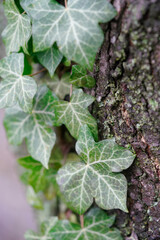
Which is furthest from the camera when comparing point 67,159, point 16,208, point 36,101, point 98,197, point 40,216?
point 16,208

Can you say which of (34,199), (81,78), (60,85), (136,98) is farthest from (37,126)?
(34,199)

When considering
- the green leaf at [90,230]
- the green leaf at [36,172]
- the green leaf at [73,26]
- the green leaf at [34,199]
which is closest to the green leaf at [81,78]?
the green leaf at [73,26]

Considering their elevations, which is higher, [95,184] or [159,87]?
[159,87]

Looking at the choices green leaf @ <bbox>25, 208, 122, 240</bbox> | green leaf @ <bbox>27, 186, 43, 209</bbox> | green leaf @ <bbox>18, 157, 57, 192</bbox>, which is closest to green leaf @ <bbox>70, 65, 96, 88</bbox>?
green leaf @ <bbox>18, 157, 57, 192</bbox>

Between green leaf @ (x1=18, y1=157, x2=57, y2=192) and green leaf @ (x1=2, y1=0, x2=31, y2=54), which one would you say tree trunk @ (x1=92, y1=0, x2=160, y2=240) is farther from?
green leaf @ (x1=18, y1=157, x2=57, y2=192)

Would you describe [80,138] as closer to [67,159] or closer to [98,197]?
[98,197]

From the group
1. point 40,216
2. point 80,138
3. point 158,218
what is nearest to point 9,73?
point 80,138

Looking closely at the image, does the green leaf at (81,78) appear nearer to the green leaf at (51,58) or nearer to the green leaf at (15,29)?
the green leaf at (51,58)
